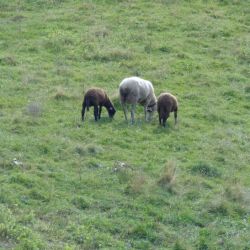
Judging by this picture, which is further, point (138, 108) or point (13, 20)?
point (13, 20)

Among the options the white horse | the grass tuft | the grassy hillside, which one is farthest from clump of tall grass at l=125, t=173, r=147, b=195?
the white horse

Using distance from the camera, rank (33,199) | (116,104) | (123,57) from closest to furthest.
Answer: (33,199), (116,104), (123,57)

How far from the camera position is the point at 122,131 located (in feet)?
74.1

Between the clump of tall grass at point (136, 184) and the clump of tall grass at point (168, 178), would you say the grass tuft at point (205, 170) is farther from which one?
the clump of tall grass at point (136, 184)

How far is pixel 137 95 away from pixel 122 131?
5.34 ft

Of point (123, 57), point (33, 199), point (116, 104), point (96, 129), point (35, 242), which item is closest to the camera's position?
point (35, 242)

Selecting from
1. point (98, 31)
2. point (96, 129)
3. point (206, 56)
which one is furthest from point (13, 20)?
point (96, 129)

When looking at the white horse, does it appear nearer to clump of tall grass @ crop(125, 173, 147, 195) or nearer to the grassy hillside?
the grassy hillside

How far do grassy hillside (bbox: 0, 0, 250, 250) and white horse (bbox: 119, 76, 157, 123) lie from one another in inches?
14.3

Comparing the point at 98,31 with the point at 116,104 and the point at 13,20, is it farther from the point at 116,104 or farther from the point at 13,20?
the point at 116,104

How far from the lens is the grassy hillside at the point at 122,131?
16641 mm

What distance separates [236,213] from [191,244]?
82.0 inches

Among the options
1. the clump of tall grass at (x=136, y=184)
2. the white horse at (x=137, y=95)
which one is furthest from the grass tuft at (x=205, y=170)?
the white horse at (x=137, y=95)

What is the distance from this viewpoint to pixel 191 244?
1623 cm
